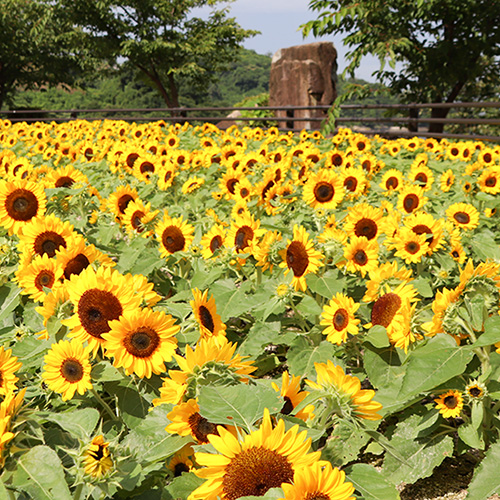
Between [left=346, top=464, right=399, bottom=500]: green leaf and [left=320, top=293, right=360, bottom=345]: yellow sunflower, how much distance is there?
3.50 ft

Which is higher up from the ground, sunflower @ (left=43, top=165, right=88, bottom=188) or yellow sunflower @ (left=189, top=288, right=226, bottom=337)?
sunflower @ (left=43, top=165, right=88, bottom=188)

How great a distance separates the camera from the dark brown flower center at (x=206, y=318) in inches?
83.0

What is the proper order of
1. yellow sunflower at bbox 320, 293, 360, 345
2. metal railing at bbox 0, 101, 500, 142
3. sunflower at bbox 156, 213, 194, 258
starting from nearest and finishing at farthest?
yellow sunflower at bbox 320, 293, 360, 345
sunflower at bbox 156, 213, 194, 258
metal railing at bbox 0, 101, 500, 142

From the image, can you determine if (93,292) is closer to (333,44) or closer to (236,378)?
(236,378)

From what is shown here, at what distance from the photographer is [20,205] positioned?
10.4 ft

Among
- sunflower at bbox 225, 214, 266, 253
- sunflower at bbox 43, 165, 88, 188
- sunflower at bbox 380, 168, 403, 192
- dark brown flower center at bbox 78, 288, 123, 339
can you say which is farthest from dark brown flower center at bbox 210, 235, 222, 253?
sunflower at bbox 380, 168, 403, 192

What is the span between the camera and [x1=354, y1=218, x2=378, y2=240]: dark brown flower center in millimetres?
3287

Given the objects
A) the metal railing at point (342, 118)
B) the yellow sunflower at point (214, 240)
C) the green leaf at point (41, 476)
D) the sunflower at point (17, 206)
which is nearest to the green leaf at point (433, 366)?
the green leaf at point (41, 476)

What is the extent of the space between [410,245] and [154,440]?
204 centimetres

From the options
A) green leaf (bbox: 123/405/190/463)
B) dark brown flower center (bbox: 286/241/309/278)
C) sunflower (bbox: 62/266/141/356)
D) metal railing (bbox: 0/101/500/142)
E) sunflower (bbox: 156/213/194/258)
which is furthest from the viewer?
metal railing (bbox: 0/101/500/142)

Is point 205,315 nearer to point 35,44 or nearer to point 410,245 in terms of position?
point 410,245

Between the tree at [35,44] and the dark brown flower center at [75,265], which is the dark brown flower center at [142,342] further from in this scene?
the tree at [35,44]

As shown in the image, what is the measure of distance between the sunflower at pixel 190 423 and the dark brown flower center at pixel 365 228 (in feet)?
6.43

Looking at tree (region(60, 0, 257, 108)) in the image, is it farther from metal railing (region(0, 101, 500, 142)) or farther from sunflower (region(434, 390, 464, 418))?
sunflower (region(434, 390, 464, 418))
